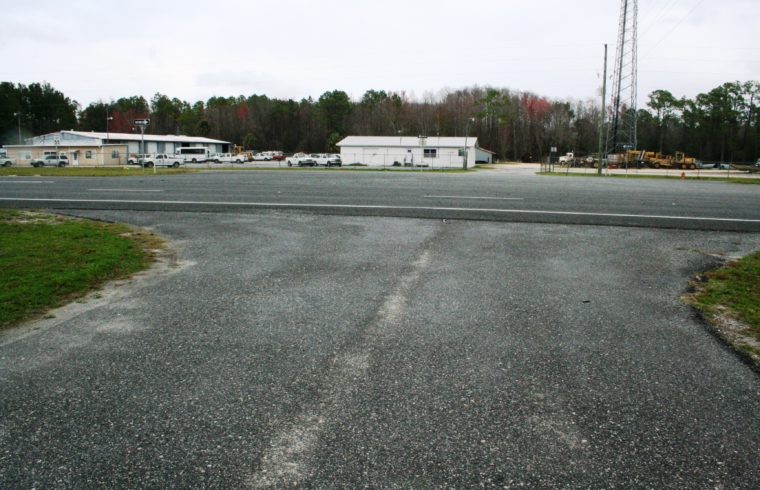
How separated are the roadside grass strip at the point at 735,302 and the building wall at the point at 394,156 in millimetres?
63859

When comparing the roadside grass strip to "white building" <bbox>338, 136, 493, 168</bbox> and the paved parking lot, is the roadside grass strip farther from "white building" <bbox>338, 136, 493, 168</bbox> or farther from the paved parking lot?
"white building" <bbox>338, 136, 493, 168</bbox>

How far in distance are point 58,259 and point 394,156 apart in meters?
65.0

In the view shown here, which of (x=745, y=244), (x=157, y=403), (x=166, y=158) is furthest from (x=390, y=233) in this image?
(x=166, y=158)

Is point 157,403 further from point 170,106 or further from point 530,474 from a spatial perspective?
point 170,106

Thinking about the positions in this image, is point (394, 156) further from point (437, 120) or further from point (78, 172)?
point (437, 120)

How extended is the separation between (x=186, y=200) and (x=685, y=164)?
233 ft

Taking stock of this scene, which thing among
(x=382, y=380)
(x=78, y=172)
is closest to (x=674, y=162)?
(x=78, y=172)

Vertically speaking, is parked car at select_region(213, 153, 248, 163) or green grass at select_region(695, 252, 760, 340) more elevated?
parked car at select_region(213, 153, 248, 163)

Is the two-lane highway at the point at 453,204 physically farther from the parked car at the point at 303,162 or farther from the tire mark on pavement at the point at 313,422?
the parked car at the point at 303,162

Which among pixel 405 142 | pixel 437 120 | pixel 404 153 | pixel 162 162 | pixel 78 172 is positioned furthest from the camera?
pixel 437 120

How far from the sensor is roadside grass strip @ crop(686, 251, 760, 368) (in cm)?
502

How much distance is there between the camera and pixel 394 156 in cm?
7175

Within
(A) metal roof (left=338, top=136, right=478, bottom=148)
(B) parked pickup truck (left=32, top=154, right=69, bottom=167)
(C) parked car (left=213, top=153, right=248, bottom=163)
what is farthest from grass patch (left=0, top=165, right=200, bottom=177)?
(C) parked car (left=213, top=153, right=248, bottom=163)

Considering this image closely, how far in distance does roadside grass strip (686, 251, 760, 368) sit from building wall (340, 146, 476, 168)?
63859mm
